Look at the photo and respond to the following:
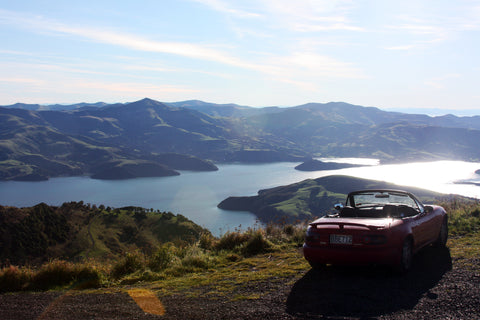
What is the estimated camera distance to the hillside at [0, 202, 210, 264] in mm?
64956

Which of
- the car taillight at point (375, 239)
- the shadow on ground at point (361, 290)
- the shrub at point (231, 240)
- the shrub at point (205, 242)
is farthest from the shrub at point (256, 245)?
the car taillight at point (375, 239)

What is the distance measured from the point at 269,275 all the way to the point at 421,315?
2919 millimetres

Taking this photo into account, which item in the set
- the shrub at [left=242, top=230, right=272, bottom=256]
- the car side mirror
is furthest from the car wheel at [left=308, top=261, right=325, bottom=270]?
the car side mirror

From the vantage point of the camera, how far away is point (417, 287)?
559 centimetres

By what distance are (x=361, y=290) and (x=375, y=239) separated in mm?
1068

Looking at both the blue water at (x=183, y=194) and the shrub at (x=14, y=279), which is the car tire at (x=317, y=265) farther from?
the blue water at (x=183, y=194)

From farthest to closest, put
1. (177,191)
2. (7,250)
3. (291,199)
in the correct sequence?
(177,191)
(291,199)
(7,250)

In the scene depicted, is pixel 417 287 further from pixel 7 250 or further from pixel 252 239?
pixel 7 250

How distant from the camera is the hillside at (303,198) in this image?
136750mm

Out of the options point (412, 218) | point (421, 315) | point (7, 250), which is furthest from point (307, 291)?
point (7, 250)

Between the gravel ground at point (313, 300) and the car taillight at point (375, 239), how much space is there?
63 cm

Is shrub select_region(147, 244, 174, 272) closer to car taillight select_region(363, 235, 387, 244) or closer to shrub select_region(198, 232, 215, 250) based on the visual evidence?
shrub select_region(198, 232, 215, 250)

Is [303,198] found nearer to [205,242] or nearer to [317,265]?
[205,242]

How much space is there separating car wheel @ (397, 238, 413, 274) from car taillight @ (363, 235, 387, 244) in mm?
573
